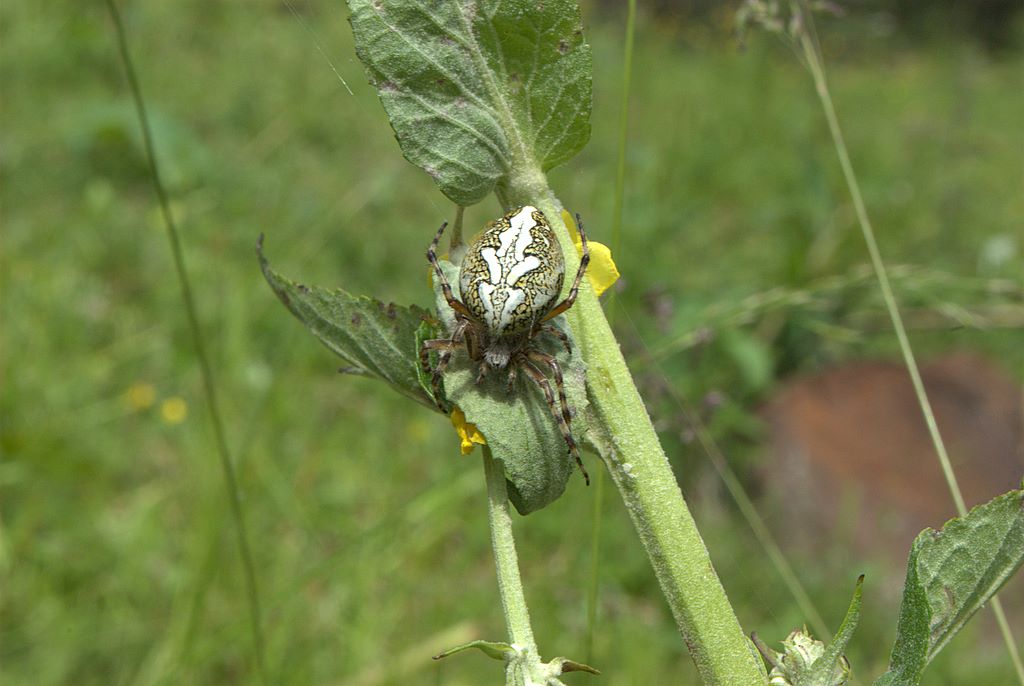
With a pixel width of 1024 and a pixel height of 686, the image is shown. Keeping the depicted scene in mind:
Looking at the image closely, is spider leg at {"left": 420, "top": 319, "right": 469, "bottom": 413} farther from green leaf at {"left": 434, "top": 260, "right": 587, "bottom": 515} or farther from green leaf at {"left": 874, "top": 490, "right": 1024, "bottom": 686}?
green leaf at {"left": 874, "top": 490, "right": 1024, "bottom": 686}

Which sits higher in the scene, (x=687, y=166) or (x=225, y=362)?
(x=687, y=166)

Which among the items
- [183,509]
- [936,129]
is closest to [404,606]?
[183,509]

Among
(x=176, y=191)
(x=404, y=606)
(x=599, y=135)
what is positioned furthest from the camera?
(x=599, y=135)

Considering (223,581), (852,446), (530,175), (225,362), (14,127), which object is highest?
(14,127)

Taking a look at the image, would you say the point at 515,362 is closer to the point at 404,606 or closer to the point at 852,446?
the point at 404,606

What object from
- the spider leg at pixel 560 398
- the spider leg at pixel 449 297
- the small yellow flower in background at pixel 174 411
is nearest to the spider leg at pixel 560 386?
the spider leg at pixel 560 398
